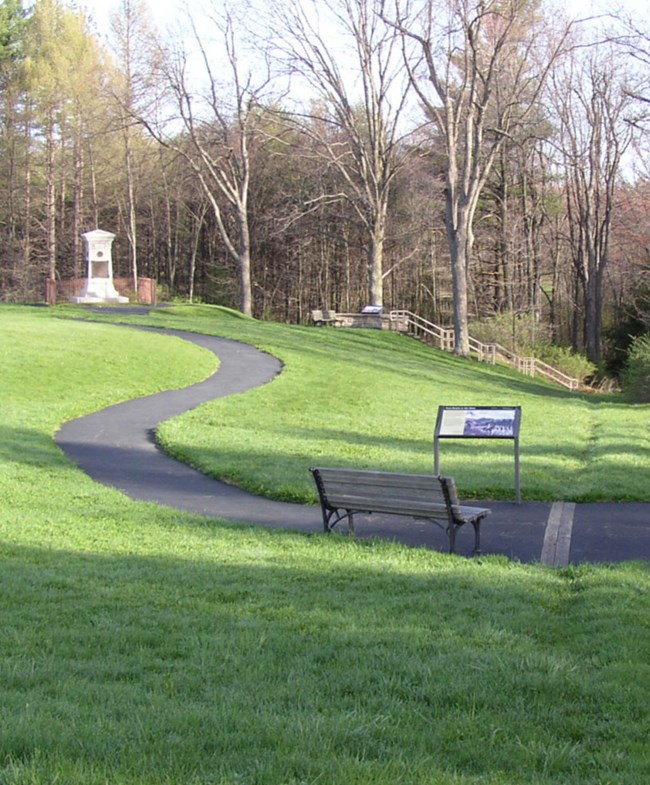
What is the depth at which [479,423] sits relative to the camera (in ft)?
43.9

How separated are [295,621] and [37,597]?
82.0 inches

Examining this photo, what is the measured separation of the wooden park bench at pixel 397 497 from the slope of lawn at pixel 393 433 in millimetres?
2489

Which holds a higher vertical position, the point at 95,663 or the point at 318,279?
the point at 318,279

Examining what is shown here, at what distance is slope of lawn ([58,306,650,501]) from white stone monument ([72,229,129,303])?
689 inches

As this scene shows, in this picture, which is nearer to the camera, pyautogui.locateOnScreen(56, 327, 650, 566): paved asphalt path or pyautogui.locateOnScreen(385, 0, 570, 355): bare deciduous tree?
pyautogui.locateOnScreen(56, 327, 650, 566): paved asphalt path

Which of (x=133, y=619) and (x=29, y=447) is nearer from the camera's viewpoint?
(x=133, y=619)

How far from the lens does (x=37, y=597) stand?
7.69 metres

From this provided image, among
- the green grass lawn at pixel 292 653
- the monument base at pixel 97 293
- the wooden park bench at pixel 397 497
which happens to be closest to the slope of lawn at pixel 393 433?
the green grass lawn at pixel 292 653

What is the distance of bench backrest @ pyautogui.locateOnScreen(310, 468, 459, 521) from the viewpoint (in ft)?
34.6

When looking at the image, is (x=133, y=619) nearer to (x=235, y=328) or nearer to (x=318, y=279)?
(x=235, y=328)

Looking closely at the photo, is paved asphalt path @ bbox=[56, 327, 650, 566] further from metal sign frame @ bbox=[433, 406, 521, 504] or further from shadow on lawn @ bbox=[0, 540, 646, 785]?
shadow on lawn @ bbox=[0, 540, 646, 785]

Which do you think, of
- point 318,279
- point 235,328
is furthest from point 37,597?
point 318,279

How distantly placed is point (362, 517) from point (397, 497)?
5.91 feet

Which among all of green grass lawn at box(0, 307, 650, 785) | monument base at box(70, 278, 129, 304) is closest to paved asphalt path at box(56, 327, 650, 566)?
green grass lawn at box(0, 307, 650, 785)
